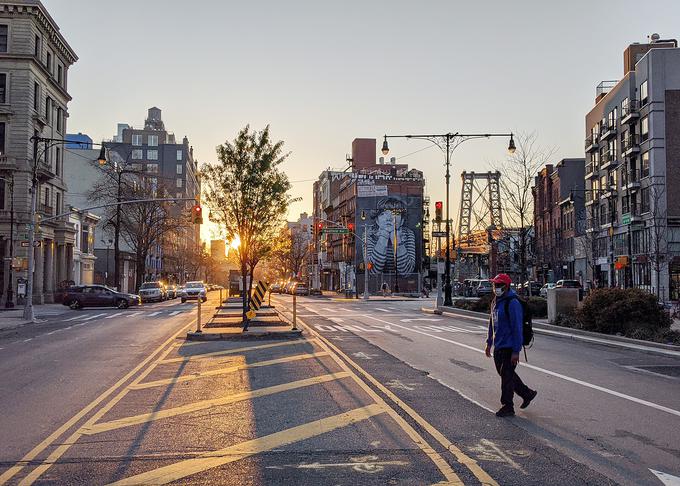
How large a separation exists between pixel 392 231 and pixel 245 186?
65434 millimetres

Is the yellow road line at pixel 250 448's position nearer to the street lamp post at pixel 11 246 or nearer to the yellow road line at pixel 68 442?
the yellow road line at pixel 68 442

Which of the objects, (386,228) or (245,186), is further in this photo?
(386,228)

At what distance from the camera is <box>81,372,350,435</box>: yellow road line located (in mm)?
8023

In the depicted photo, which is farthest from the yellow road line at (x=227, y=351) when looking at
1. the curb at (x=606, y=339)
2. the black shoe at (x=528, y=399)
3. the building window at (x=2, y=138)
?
the building window at (x=2, y=138)

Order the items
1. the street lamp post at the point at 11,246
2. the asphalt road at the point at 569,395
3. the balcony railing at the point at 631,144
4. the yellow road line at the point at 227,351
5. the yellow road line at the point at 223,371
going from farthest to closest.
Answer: the balcony railing at the point at 631,144 → the street lamp post at the point at 11,246 → the yellow road line at the point at 227,351 → the yellow road line at the point at 223,371 → the asphalt road at the point at 569,395

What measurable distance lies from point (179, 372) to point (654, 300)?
548 inches

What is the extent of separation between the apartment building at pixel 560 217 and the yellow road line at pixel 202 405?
58.5m

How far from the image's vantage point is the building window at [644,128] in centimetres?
5488

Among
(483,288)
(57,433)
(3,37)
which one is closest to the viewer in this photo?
(57,433)

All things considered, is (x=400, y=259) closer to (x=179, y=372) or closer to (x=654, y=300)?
(x=654, y=300)

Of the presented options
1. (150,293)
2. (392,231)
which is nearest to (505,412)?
(150,293)

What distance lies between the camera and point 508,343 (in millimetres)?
8469

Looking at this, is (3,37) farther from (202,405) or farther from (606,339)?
(202,405)

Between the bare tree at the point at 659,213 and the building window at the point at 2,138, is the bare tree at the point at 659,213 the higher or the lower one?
the lower one
